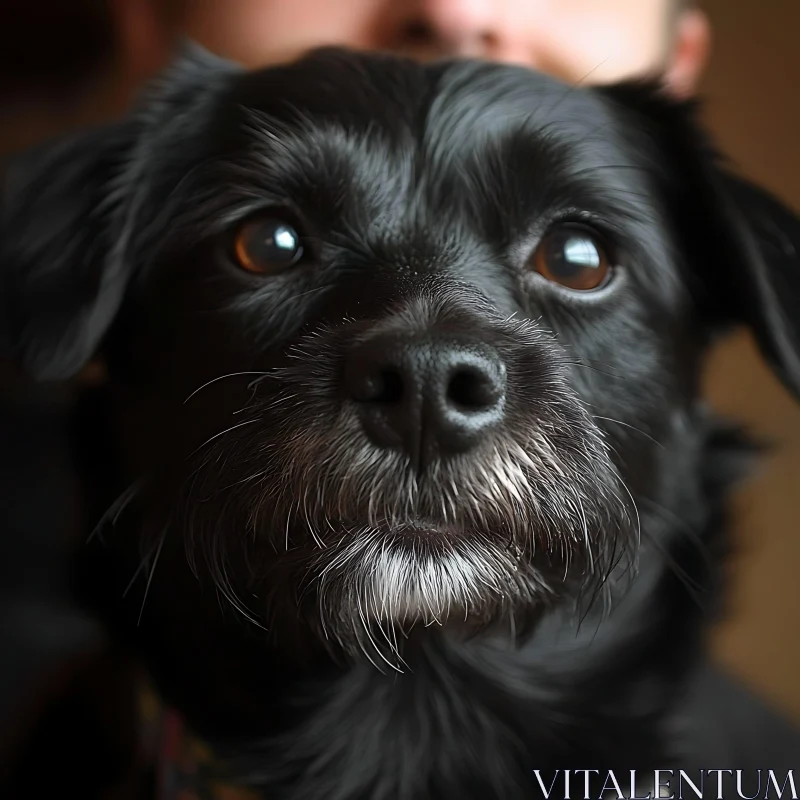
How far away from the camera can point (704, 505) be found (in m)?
1.15

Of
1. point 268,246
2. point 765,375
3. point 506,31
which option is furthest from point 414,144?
point 765,375

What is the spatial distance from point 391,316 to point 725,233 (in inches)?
20.8

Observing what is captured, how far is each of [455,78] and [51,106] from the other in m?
1.32

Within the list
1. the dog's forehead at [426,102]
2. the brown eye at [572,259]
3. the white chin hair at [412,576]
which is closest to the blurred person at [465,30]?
the dog's forehead at [426,102]

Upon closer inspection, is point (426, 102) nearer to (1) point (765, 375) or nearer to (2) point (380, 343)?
(2) point (380, 343)

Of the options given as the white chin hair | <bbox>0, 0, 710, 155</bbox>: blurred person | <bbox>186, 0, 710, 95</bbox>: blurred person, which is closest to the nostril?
the white chin hair

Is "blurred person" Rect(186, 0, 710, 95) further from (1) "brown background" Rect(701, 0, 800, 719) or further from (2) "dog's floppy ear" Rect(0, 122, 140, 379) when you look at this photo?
(2) "dog's floppy ear" Rect(0, 122, 140, 379)

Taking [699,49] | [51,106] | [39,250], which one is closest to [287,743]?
[39,250]

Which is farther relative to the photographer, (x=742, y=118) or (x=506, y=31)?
(x=742, y=118)

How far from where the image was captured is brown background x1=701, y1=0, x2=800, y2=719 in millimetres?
1451

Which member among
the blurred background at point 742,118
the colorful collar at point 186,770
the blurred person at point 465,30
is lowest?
the colorful collar at point 186,770

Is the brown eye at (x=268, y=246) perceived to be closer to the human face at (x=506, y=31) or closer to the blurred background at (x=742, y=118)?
the human face at (x=506, y=31)

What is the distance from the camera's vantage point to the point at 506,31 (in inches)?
55.5

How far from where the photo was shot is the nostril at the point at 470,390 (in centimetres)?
69
